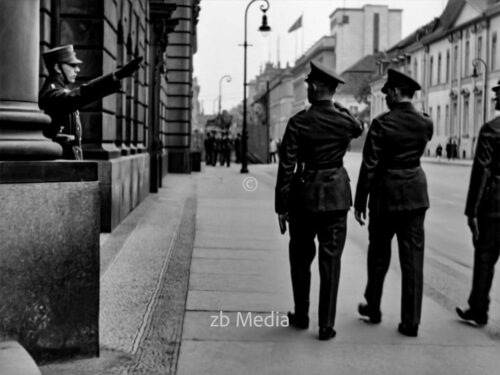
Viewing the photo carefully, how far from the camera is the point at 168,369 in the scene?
5.91m

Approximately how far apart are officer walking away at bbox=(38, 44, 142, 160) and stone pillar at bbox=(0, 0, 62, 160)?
1.22ft

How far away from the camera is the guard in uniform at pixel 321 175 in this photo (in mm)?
7035

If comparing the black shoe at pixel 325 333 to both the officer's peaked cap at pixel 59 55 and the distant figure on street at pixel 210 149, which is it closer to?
the officer's peaked cap at pixel 59 55

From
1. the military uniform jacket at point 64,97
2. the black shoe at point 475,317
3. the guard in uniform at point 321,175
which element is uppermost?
the military uniform jacket at point 64,97

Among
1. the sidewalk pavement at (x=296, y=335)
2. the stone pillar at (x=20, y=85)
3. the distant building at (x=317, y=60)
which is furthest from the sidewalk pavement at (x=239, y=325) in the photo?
the distant building at (x=317, y=60)

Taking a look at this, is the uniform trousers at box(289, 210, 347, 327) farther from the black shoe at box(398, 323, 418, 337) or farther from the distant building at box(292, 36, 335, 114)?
the distant building at box(292, 36, 335, 114)

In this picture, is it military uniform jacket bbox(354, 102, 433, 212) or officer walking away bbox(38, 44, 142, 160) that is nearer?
officer walking away bbox(38, 44, 142, 160)

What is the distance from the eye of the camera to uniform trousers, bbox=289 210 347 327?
22.8 feet

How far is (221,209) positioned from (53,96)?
1241 centimetres

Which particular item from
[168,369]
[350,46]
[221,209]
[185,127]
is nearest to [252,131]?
[185,127]

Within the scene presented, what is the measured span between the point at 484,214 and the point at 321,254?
149 cm

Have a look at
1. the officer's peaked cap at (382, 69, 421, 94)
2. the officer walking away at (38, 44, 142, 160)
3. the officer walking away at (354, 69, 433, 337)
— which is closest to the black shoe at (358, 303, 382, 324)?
the officer walking away at (354, 69, 433, 337)

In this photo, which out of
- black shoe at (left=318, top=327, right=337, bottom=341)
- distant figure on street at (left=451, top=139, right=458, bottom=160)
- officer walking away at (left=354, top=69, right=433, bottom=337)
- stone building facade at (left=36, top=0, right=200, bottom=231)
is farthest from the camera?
distant figure on street at (left=451, top=139, right=458, bottom=160)

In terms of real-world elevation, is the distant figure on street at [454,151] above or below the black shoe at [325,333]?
above
